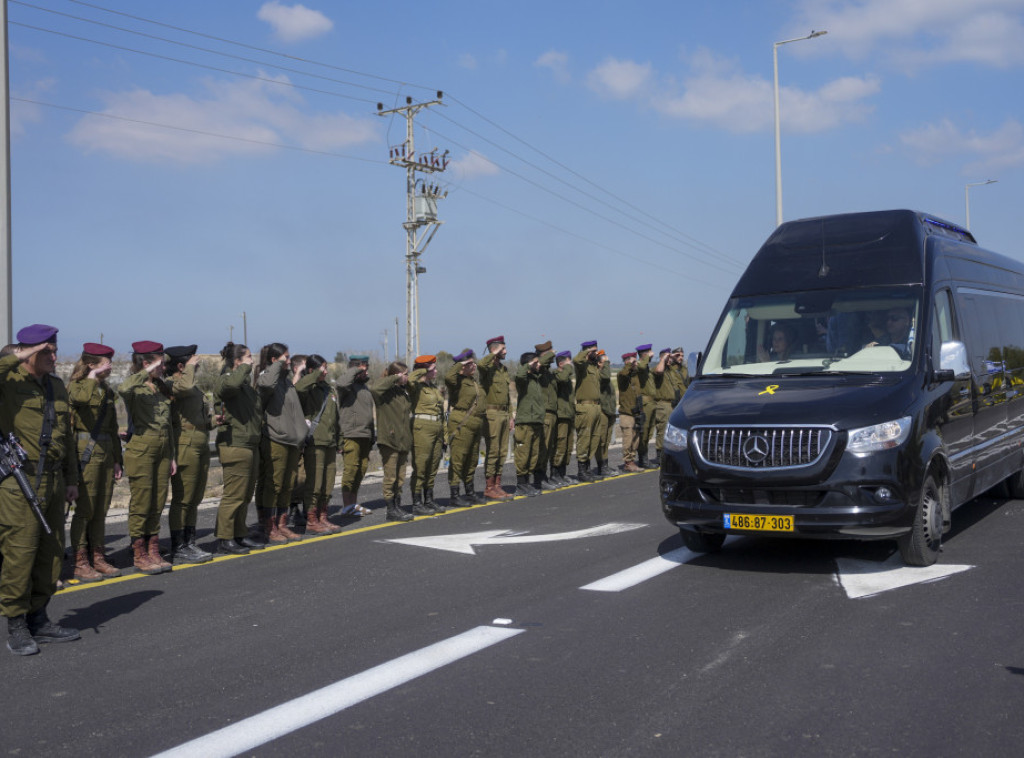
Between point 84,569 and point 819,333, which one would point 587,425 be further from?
point 84,569

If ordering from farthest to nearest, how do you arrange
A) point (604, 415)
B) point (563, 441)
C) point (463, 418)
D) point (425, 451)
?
point (604, 415), point (563, 441), point (463, 418), point (425, 451)

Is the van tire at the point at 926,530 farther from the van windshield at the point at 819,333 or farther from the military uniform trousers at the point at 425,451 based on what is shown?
the military uniform trousers at the point at 425,451

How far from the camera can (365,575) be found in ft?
25.5

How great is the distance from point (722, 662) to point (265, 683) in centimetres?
239

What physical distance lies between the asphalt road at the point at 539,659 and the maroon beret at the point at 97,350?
6.08 feet

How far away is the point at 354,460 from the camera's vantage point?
11.2 meters

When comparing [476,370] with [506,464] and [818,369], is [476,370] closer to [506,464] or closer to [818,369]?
[506,464]

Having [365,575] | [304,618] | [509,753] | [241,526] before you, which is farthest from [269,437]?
[509,753]

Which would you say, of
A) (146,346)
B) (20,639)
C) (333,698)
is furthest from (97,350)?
(333,698)

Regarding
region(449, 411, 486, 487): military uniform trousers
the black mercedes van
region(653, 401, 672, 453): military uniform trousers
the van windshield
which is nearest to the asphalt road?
the black mercedes van

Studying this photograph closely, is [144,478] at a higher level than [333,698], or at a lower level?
higher

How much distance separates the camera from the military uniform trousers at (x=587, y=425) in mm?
14594

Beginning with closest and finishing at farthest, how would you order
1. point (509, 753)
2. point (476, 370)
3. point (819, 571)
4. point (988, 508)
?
point (509, 753) < point (819, 571) < point (988, 508) < point (476, 370)

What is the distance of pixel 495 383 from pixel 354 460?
2.53 meters
